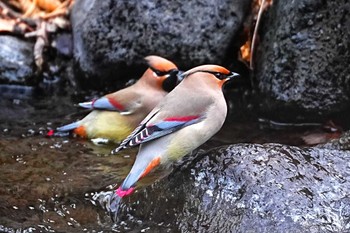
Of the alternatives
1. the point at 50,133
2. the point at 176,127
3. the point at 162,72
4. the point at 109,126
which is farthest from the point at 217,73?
the point at 50,133

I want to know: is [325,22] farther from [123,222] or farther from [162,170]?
[123,222]

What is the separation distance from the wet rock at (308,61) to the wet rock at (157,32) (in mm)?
484

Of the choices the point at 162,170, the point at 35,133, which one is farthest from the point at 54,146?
the point at 162,170

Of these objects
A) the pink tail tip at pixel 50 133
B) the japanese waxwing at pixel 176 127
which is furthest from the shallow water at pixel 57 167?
the japanese waxwing at pixel 176 127

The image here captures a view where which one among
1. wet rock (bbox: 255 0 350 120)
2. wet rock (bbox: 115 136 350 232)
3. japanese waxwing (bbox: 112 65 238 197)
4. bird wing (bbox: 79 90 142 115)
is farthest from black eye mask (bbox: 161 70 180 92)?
wet rock (bbox: 115 136 350 232)

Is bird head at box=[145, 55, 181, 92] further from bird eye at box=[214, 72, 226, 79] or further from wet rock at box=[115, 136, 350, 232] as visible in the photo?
wet rock at box=[115, 136, 350, 232]

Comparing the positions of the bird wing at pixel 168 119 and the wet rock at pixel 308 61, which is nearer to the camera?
the bird wing at pixel 168 119

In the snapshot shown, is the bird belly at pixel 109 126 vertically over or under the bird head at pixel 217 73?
under

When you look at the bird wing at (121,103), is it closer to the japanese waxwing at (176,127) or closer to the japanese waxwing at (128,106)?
the japanese waxwing at (128,106)

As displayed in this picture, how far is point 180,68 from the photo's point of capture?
6.62 m

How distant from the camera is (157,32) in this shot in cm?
657

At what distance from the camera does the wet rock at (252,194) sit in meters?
3.87

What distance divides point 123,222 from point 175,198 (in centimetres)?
32

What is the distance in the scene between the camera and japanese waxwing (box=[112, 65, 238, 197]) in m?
4.49
